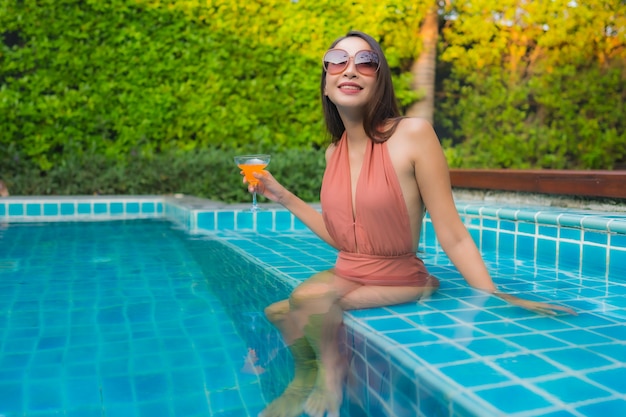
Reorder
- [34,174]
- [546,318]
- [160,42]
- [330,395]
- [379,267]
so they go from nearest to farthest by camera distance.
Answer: [330,395] < [546,318] < [379,267] < [34,174] < [160,42]

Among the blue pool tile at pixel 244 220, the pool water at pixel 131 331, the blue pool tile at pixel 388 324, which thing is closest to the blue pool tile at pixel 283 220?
the blue pool tile at pixel 244 220

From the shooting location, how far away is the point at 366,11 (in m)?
8.95

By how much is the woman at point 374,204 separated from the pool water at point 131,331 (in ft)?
1.15

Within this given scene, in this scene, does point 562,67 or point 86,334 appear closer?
point 86,334

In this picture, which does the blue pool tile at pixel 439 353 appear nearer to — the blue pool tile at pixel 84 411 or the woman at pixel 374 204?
the woman at pixel 374 204

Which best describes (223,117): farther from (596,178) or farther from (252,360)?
(252,360)

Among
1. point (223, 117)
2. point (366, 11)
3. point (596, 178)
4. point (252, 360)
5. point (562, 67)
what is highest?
point (366, 11)

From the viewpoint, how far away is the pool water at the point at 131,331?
2.28 meters

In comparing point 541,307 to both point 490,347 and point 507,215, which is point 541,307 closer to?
point 490,347

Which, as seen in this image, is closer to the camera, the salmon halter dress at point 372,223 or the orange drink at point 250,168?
the salmon halter dress at point 372,223

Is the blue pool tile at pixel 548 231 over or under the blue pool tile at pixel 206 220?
over

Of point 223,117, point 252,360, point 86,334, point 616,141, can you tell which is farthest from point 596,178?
point 223,117

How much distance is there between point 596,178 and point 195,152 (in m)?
5.41

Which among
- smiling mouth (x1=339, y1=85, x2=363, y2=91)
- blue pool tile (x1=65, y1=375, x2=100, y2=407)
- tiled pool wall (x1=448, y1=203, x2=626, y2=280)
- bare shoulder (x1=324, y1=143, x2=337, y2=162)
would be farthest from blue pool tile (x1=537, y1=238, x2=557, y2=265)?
blue pool tile (x1=65, y1=375, x2=100, y2=407)
